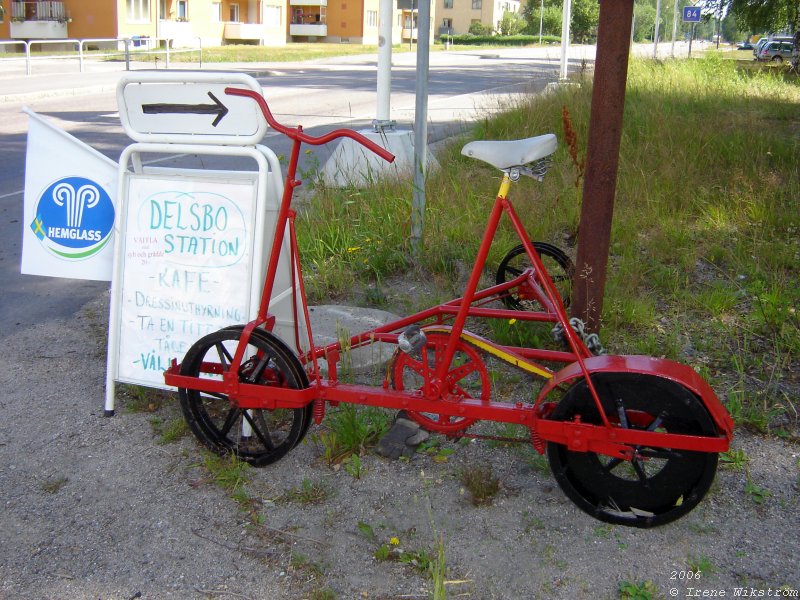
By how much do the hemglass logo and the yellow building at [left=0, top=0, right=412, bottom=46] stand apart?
35.6m

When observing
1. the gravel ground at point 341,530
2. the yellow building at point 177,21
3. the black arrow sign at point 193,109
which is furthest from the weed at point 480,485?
the yellow building at point 177,21

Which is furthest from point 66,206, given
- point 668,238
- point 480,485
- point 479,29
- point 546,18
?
point 479,29

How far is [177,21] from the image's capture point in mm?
49031

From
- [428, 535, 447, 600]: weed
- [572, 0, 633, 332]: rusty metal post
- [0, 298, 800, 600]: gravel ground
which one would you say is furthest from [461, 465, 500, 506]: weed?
[572, 0, 633, 332]: rusty metal post

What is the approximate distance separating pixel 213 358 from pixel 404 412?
36.8 inches

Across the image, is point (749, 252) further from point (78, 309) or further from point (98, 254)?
point (78, 309)

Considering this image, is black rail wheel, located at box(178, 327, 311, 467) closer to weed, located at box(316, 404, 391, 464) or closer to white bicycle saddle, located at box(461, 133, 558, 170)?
weed, located at box(316, 404, 391, 464)

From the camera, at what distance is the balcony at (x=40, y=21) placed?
46031 millimetres

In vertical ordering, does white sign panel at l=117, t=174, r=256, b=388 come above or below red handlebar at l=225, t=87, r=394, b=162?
below

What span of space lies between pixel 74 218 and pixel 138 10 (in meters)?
48.0

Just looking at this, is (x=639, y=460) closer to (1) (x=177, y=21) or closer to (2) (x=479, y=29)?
(1) (x=177, y=21)

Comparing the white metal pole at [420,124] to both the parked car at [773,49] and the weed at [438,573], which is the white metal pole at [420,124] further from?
the parked car at [773,49]

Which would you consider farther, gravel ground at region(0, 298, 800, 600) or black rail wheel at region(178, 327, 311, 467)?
black rail wheel at region(178, 327, 311, 467)

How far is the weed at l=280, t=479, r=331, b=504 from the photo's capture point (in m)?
3.38
